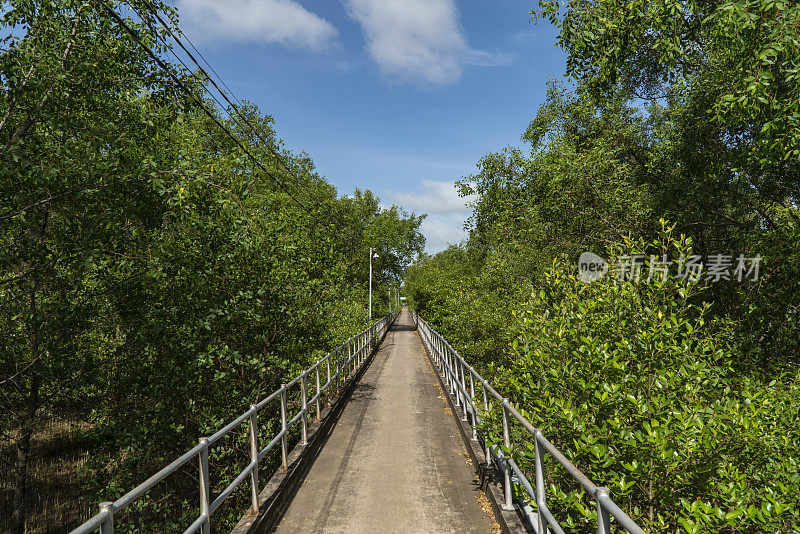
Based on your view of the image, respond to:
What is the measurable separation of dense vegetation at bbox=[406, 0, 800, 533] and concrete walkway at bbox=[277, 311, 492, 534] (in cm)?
133

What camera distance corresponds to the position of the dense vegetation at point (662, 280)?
379 centimetres

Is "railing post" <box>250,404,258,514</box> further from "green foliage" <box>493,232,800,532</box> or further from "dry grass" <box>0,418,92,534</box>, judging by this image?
"dry grass" <box>0,418,92,534</box>

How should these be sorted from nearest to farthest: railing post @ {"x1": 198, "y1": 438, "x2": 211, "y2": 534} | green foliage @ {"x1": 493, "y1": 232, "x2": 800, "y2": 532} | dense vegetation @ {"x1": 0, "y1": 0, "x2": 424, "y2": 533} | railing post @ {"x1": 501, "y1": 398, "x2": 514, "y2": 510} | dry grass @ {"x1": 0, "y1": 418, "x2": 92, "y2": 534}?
green foliage @ {"x1": 493, "y1": 232, "x2": 800, "y2": 532}
railing post @ {"x1": 198, "y1": 438, "x2": 211, "y2": 534}
railing post @ {"x1": 501, "y1": 398, "x2": 514, "y2": 510}
dense vegetation @ {"x1": 0, "y1": 0, "x2": 424, "y2": 533}
dry grass @ {"x1": 0, "y1": 418, "x2": 92, "y2": 534}

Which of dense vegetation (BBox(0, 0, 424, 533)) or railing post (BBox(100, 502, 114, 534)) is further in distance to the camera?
dense vegetation (BBox(0, 0, 424, 533))

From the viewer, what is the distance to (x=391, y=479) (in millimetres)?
6543

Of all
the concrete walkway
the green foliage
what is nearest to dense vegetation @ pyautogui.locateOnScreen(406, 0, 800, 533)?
the green foliage

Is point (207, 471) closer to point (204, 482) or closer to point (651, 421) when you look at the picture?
point (204, 482)

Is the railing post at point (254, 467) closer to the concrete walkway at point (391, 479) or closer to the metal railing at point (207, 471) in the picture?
the metal railing at point (207, 471)

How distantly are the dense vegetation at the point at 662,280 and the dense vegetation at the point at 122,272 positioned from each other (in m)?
5.28

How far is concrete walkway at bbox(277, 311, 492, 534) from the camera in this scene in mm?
5234

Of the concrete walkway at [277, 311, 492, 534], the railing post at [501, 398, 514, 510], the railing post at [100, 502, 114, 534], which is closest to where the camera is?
the railing post at [100, 502, 114, 534]

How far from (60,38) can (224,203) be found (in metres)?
3.23

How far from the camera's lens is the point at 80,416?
10453mm

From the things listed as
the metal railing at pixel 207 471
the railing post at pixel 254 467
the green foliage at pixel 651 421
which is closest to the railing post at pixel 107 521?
the metal railing at pixel 207 471
